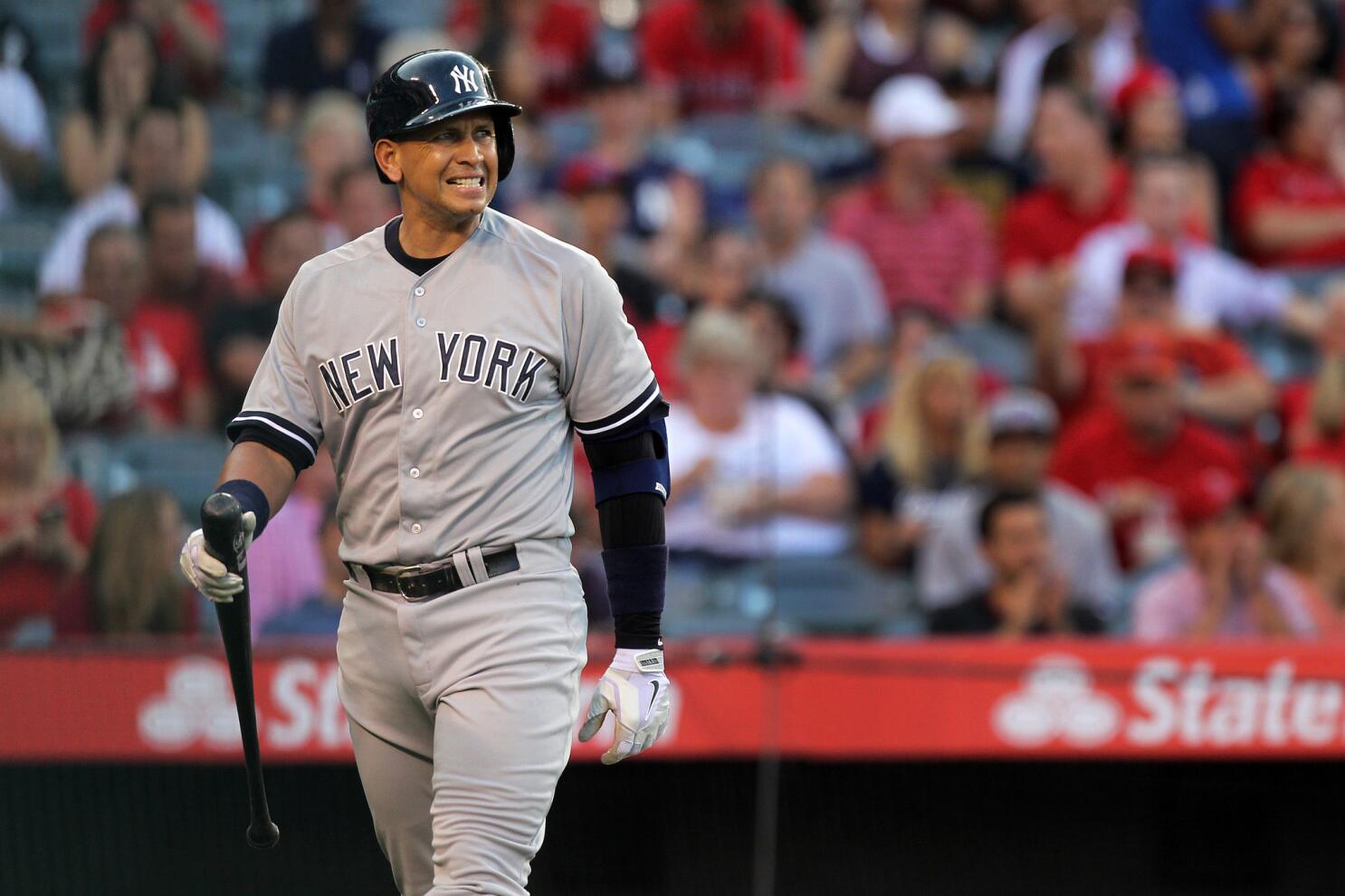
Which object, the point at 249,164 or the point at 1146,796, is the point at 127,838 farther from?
the point at 1146,796

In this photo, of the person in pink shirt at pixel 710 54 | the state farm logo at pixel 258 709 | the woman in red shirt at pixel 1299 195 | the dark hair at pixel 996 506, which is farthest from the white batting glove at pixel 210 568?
the woman in red shirt at pixel 1299 195

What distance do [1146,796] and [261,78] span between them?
3605mm

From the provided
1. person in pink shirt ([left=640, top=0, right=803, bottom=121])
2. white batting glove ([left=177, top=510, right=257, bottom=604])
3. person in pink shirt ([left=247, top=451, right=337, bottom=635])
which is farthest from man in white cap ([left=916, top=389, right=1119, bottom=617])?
white batting glove ([left=177, top=510, right=257, bottom=604])

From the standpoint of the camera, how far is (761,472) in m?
5.08

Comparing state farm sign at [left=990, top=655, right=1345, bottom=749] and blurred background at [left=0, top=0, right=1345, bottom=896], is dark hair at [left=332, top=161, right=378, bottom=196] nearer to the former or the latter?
blurred background at [left=0, top=0, right=1345, bottom=896]

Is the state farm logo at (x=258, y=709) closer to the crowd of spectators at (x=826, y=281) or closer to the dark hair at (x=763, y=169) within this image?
the crowd of spectators at (x=826, y=281)

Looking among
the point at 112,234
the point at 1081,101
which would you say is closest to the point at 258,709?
the point at 112,234

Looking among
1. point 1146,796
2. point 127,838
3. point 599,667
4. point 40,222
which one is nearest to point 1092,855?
point 1146,796

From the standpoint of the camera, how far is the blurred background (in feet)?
15.8

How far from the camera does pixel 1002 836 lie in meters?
4.96

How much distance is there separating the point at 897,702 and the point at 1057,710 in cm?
45

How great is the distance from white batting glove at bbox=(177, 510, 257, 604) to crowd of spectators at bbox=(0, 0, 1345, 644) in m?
2.10

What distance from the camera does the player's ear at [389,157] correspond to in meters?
2.99

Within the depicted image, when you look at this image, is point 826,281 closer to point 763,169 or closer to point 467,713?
point 763,169
